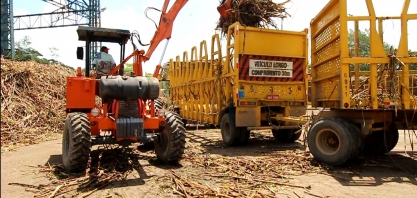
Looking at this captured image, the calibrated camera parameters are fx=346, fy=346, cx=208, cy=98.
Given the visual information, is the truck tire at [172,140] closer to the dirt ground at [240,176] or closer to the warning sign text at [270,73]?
the dirt ground at [240,176]

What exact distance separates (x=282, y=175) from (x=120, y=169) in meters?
2.58

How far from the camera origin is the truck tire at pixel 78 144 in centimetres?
507

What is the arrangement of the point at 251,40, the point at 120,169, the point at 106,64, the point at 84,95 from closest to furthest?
the point at 120,169 < the point at 84,95 < the point at 106,64 < the point at 251,40

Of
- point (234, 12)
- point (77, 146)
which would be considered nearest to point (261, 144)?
point (234, 12)

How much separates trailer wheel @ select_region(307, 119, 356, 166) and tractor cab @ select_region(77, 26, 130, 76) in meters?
3.95

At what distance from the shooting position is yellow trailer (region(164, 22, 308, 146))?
8195 millimetres

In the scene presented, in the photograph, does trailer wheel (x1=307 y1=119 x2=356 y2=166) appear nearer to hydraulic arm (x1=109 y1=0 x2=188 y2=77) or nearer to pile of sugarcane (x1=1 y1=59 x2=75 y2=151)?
hydraulic arm (x1=109 y1=0 x2=188 y2=77)

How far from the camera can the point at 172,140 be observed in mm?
5711

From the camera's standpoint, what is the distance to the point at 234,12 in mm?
8906

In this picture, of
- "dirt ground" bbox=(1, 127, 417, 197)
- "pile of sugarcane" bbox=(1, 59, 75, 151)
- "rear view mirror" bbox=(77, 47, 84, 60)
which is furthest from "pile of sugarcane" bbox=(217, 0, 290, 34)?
"pile of sugarcane" bbox=(1, 59, 75, 151)

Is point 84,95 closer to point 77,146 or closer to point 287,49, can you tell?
point 77,146

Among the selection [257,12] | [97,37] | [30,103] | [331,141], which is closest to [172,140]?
[331,141]

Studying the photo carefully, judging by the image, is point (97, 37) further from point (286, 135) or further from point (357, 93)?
point (286, 135)

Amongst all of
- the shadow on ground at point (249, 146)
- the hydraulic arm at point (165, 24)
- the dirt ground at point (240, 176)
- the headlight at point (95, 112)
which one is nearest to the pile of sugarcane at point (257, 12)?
the hydraulic arm at point (165, 24)
